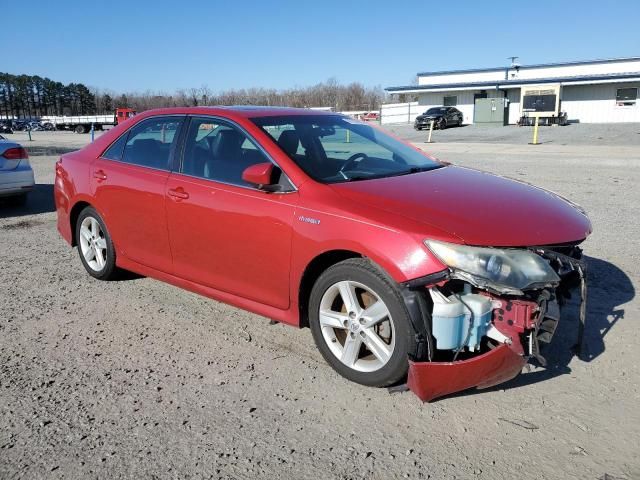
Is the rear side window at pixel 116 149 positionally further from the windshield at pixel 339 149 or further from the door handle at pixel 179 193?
the windshield at pixel 339 149

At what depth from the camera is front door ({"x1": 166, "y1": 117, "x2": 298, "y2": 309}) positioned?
363 centimetres

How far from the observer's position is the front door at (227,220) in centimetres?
363

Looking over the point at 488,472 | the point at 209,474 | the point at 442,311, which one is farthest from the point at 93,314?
the point at 488,472

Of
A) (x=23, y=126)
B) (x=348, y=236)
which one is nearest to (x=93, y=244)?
(x=348, y=236)

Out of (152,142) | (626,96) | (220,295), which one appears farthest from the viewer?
(626,96)

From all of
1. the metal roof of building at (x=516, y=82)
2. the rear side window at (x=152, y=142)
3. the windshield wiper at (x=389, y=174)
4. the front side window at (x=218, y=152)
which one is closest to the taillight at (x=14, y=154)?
the rear side window at (x=152, y=142)

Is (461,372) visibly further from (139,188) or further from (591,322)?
(139,188)

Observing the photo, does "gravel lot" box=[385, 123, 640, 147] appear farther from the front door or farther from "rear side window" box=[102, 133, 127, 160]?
the front door

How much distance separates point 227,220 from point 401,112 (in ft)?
171

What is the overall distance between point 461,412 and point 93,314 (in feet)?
10.0

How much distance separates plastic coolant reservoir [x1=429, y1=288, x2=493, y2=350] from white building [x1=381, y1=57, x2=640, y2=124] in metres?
42.1

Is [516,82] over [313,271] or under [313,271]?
over

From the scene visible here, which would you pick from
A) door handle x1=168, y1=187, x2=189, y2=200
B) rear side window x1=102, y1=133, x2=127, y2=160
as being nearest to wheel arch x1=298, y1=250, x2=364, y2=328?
door handle x1=168, y1=187, x2=189, y2=200

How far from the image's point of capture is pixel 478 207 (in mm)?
3320
